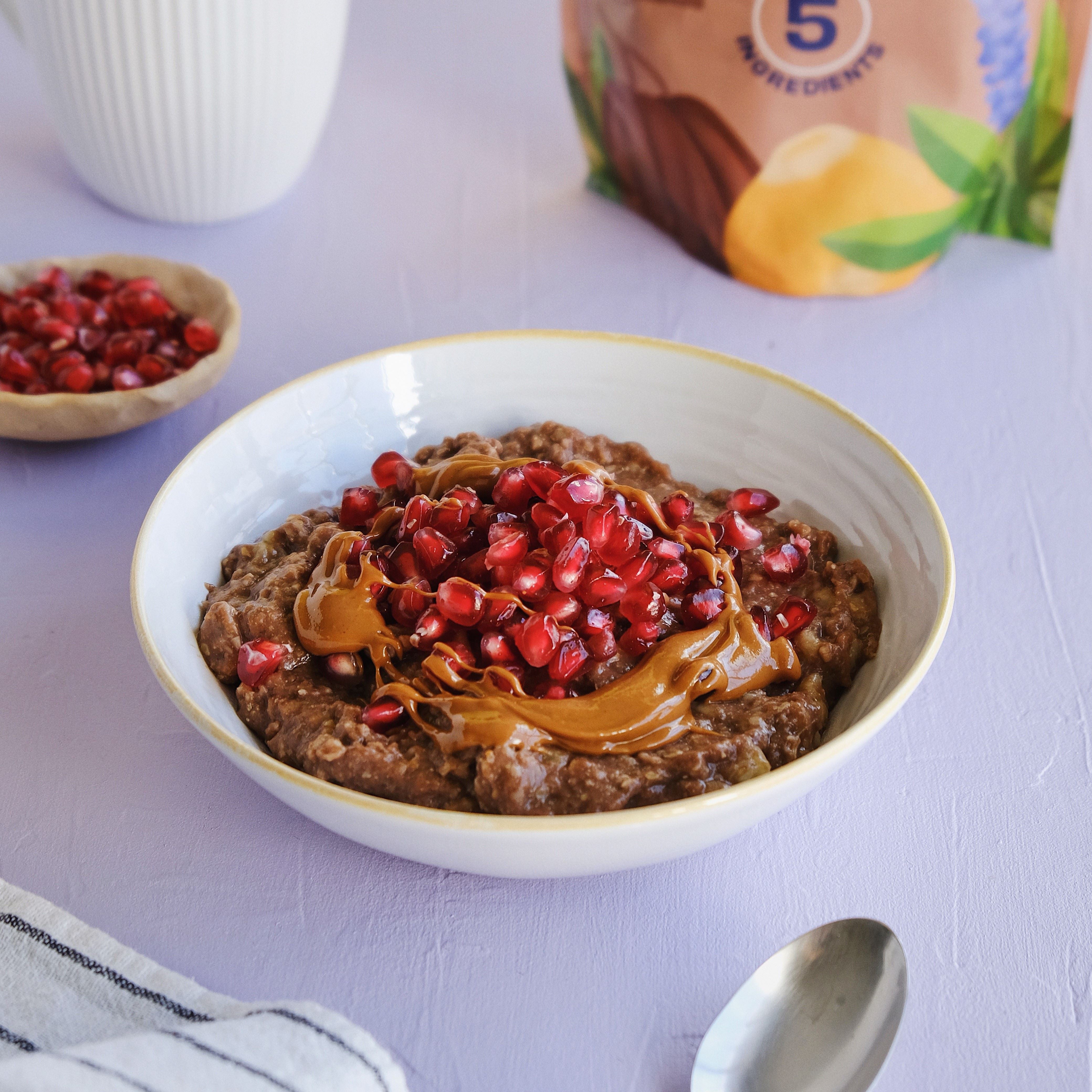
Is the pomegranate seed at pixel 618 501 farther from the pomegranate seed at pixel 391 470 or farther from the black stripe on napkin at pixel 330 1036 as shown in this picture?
the black stripe on napkin at pixel 330 1036

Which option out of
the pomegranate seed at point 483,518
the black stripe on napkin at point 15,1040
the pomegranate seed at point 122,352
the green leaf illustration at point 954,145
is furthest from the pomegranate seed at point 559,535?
the green leaf illustration at point 954,145

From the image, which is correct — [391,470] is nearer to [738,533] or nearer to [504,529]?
[504,529]

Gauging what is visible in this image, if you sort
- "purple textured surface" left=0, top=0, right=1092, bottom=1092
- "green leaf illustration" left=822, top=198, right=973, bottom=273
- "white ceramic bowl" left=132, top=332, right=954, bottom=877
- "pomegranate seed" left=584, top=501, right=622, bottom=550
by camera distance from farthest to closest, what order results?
"green leaf illustration" left=822, top=198, right=973, bottom=273 → "pomegranate seed" left=584, top=501, right=622, bottom=550 → "purple textured surface" left=0, top=0, right=1092, bottom=1092 → "white ceramic bowl" left=132, top=332, right=954, bottom=877

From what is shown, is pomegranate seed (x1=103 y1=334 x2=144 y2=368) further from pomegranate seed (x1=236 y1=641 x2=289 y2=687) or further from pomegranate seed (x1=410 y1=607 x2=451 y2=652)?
pomegranate seed (x1=410 y1=607 x2=451 y2=652)

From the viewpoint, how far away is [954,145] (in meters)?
2.81

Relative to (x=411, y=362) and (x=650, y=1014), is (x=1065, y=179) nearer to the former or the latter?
(x=411, y=362)

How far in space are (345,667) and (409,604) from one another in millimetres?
132

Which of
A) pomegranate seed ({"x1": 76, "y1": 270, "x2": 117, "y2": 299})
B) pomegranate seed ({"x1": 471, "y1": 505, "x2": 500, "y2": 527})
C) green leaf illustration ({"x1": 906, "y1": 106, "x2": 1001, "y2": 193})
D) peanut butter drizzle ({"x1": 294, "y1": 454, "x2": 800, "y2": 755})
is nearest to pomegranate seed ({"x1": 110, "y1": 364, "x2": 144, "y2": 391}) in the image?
pomegranate seed ({"x1": 76, "y1": 270, "x2": 117, "y2": 299})

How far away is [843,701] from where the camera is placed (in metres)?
1.78

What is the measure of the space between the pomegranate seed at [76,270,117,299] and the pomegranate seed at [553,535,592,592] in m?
1.55

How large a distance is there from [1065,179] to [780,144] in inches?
61.2

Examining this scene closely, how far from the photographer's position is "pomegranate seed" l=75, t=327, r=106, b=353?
97.1 inches

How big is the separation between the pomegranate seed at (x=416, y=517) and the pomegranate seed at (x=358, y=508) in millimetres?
152

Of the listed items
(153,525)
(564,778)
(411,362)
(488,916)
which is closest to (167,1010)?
(488,916)
